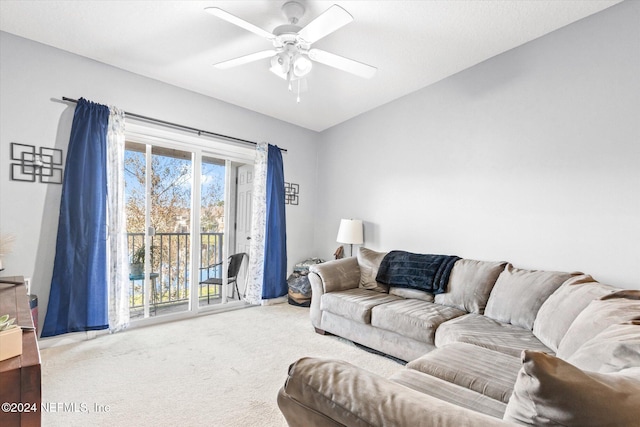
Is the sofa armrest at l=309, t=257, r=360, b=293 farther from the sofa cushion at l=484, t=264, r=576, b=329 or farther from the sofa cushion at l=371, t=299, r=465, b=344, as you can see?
the sofa cushion at l=484, t=264, r=576, b=329

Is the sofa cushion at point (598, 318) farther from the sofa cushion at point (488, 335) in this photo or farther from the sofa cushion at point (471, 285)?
the sofa cushion at point (471, 285)

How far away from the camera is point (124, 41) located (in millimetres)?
2795

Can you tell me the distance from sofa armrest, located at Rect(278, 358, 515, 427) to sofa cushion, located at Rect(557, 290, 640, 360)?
125cm

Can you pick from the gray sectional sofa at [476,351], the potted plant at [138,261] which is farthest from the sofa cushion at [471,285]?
the potted plant at [138,261]

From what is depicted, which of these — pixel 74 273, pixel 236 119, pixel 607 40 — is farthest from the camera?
pixel 236 119

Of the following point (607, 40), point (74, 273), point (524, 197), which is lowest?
point (74, 273)

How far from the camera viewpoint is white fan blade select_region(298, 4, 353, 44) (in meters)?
1.92

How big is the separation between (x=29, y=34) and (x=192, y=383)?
3.14 meters

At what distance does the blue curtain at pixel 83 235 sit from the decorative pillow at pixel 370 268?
264 cm

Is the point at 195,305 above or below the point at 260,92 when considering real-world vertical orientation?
below

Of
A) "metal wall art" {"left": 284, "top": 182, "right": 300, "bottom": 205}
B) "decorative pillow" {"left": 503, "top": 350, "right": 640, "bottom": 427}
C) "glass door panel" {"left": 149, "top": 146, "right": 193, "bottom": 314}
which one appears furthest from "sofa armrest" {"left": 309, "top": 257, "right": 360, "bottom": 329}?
"decorative pillow" {"left": 503, "top": 350, "right": 640, "bottom": 427}

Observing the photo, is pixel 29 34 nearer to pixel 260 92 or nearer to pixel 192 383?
pixel 260 92

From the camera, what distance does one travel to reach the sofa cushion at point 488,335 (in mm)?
1993

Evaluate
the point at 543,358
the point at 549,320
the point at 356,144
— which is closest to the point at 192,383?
the point at 543,358
